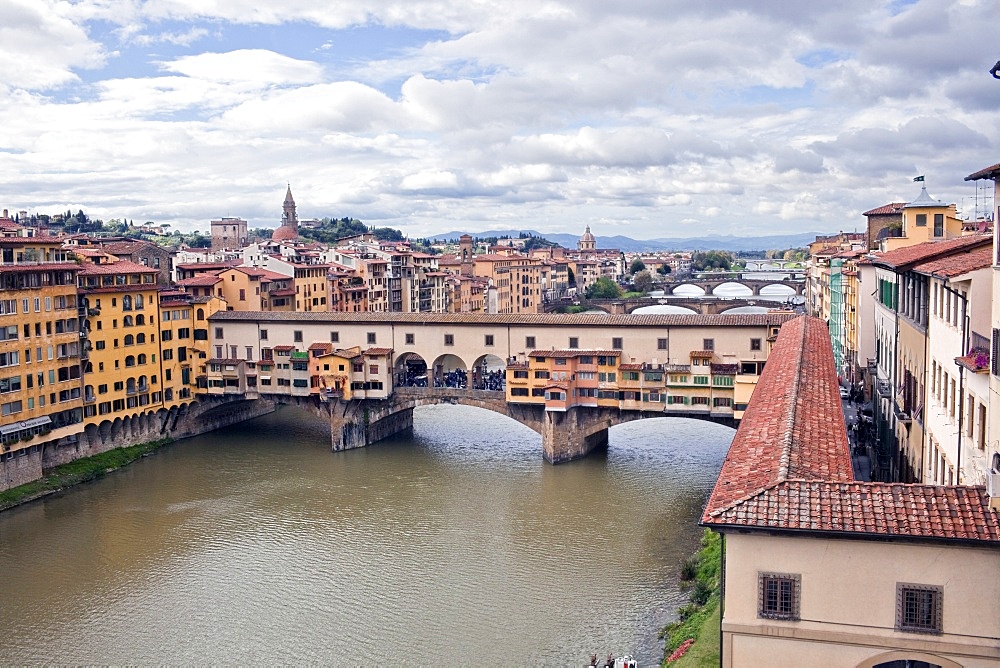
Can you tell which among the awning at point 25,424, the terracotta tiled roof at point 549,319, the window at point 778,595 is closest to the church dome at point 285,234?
the terracotta tiled roof at point 549,319

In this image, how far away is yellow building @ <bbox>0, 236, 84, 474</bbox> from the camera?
99.4ft

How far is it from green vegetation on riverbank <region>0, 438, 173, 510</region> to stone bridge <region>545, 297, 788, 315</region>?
54601mm

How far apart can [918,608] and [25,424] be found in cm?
2841

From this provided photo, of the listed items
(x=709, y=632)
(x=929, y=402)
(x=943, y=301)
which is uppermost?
(x=943, y=301)

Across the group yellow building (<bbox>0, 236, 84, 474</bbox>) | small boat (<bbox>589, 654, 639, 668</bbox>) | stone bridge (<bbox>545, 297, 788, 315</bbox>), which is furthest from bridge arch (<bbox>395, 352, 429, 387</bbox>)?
stone bridge (<bbox>545, 297, 788, 315</bbox>)

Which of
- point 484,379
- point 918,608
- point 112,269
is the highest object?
point 112,269

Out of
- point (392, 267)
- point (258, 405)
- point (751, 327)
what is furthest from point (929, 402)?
point (392, 267)

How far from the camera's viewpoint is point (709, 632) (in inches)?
658

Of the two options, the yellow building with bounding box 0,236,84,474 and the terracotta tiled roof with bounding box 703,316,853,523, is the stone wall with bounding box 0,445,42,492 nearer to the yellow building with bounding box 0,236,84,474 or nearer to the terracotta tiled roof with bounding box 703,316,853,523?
the yellow building with bounding box 0,236,84,474

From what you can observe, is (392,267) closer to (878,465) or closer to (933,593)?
(878,465)

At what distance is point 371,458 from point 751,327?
15.1 metres

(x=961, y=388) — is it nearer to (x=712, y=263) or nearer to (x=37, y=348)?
(x=37, y=348)

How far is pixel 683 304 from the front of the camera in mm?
90562

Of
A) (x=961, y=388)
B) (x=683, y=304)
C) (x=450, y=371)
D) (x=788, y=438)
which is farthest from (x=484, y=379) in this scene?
(x=683, y=304)
